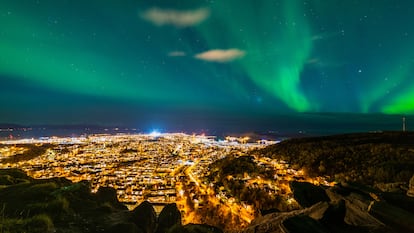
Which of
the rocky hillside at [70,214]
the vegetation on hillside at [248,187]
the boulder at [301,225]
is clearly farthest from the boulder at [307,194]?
the vegetation on hillside at [248,187]

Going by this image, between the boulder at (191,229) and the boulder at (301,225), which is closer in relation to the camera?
the boulder at (301,225)

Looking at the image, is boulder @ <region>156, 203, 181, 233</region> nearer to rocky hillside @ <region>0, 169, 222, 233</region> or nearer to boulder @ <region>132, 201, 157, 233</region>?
rocky hillside @ <region>0, 169, 222, 233</region>

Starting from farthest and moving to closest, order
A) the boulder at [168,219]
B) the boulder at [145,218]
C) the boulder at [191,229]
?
the boulder at [168,219]
the boulder at [145,218]
the boulder at [191,229]

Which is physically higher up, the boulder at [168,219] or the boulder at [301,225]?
the boulder at [301,225]

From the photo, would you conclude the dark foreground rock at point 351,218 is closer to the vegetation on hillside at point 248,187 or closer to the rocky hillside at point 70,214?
the rocky hillside at point 70,214

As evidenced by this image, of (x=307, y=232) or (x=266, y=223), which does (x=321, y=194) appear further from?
(x=307, y=232)

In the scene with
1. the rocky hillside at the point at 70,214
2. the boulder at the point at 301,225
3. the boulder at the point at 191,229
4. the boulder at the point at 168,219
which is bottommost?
the boulder at the point at 168,219

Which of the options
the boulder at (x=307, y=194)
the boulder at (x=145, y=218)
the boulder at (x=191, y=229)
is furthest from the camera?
the boulder at (x=307, y=194)
